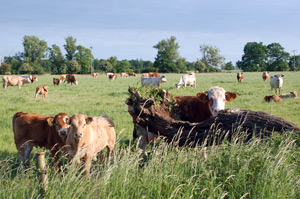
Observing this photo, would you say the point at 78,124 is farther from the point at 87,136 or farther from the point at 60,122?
the point at 60,122

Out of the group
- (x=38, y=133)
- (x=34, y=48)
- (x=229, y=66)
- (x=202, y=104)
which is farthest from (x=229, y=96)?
(x=229, y=66)

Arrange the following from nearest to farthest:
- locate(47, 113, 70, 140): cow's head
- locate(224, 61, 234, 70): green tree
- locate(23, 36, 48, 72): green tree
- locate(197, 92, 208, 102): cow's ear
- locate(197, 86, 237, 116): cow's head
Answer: locate(47, 113, 70, 140): cow's head < locate(197, 86, 237, 116): cow's head < locate(197, 92, 208, 102): cow's ear < locate(23, 36, 48, 72): green tree < locate(224, 61, 234, 70): green tree

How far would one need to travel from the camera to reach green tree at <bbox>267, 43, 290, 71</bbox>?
110375mm

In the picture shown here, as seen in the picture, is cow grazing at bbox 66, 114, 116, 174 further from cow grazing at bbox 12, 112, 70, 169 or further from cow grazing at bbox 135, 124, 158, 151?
cow grazing at bbox 135, 124, 158, 151

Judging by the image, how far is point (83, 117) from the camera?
4.79 meters

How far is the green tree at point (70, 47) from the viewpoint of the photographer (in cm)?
10506

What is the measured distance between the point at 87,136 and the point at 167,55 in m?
110

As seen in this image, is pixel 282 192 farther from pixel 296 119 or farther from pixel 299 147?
pixel 296 119

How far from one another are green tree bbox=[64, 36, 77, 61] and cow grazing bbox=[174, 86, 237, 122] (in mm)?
105316

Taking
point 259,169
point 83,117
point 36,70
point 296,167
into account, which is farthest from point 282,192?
point 36,70

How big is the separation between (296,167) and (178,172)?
1.84m

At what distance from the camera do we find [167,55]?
11300cm

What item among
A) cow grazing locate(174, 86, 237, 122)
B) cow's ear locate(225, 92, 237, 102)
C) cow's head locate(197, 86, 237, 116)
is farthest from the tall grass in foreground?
cow's ear locate(225, 92, 237, 102)

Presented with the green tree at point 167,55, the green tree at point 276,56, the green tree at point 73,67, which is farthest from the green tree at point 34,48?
the green tree at point 276,56
